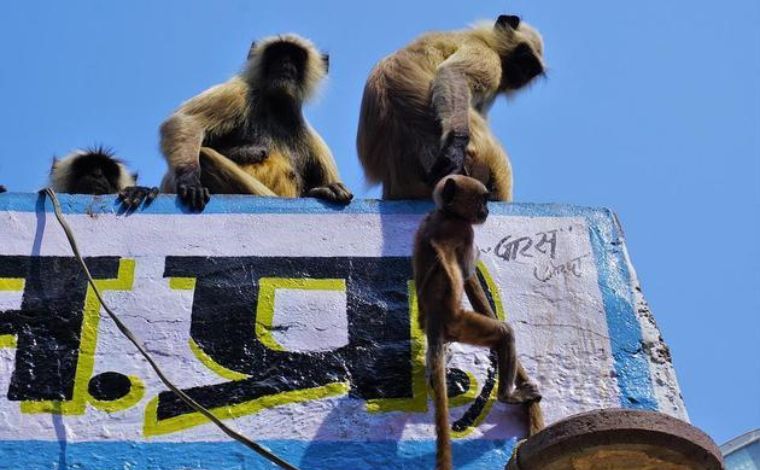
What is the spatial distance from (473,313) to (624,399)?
79cm

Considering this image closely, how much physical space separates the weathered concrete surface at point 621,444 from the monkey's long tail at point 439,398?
383mm

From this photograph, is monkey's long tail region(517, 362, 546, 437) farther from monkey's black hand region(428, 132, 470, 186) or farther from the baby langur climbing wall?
the baby langur climbing wall

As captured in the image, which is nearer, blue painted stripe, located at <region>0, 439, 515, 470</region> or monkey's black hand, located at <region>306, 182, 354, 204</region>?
blue painted stripe, located at <region>0, 439, 515, 470</region>

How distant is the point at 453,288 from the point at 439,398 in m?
0.49

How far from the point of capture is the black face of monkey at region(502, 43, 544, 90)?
26.2ft

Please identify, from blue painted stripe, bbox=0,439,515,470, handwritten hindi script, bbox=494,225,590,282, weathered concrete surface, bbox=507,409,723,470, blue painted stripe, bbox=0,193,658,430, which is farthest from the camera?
handwritten hindi script, bbox=494,225,590,282

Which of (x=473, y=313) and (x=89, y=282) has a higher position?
(x=89, y=282)

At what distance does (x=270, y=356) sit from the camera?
16.4ft

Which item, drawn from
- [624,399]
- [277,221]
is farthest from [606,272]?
[277,221]

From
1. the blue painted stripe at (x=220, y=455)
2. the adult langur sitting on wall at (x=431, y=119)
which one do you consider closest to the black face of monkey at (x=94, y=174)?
the adult langur sitting on wall at (x=431, y=119)

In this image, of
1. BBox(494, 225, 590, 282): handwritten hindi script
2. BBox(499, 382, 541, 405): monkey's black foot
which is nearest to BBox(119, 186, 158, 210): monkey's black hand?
BBox(494, 225, 590, 282): handwritten hindi script

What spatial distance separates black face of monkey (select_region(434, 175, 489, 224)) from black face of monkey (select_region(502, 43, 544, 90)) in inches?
126

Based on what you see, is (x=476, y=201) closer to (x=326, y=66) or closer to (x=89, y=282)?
(x=89, y=282)

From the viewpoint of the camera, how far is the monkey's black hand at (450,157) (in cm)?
630
